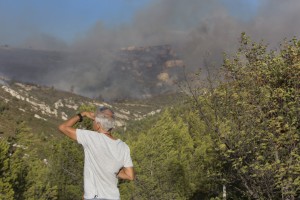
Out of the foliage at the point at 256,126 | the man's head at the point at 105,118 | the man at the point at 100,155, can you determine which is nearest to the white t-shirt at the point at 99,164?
the man at the point at 100,155

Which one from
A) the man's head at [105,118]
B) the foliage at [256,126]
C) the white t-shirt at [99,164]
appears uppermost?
the foliage at [256,126]

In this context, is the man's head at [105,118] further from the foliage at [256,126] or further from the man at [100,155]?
the foliage at [256,126]

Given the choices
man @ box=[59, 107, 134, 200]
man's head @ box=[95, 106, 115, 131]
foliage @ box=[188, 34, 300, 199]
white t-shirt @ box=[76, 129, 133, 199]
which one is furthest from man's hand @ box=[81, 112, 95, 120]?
foliage @ box=[188, 34, 300, 199]

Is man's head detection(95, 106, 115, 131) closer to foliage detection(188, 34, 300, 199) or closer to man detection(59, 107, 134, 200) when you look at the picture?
man detection(59, 107, 134, 200)

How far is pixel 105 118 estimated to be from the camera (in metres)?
5.79

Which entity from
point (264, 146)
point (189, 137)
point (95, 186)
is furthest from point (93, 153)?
point (189, 137)

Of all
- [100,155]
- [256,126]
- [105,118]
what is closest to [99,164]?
[100,155]

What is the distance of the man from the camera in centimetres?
579

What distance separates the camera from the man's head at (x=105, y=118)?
5773mm

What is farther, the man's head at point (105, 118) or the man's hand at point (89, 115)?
the man's hand at point (89, 115)

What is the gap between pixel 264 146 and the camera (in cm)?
1366

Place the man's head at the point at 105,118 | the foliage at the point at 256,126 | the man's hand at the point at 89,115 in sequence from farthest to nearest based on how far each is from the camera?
the foliage at the point at 256,126, the man's hand at the point at 89,115, the man's head at the point at 105,118

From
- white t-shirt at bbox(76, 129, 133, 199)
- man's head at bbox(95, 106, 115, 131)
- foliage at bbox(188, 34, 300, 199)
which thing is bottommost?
white t-shirt at bbox(76, 129, 133, 199)

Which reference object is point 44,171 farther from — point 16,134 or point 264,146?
point 264,146
